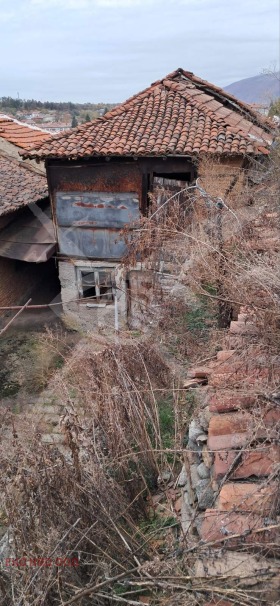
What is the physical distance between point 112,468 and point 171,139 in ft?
25.9

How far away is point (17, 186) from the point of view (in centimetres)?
1234

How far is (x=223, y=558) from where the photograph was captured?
2363mm

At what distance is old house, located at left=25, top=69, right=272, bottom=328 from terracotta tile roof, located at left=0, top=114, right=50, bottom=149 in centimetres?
288

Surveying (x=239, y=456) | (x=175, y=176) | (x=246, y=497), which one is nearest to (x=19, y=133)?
(x=175, y=176)

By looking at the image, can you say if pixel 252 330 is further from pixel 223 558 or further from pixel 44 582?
pixel 44 582

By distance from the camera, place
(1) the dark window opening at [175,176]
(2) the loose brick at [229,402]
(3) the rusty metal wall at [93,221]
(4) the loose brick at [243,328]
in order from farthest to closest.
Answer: (3) the rusty metal wall at [93,221]
(1) the dark window opening at [175,176]
(4) the loose brick at [243,328]
(2) the loose brick at [229,402]

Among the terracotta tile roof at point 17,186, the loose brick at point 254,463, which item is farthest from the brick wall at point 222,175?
the loose brick at point 254,463

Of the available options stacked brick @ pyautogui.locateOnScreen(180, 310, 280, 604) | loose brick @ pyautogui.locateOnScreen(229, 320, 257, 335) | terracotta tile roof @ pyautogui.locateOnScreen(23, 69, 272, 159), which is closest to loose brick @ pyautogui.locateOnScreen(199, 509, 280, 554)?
stacked brick @ pyautogui.locateOnScreen(180, 310, 280, 604)

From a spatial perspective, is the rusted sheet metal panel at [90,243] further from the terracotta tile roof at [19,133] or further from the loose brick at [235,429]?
the loose brick at [235,429]

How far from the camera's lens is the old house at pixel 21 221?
37.8ft

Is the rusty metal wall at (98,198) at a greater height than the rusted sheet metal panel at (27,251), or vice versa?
the rusty metal wall at (98,198)

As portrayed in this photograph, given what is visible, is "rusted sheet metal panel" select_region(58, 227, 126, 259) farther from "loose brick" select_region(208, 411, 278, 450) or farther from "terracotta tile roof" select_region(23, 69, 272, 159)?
"loose brick" select_region(208, 411, 278, 450)

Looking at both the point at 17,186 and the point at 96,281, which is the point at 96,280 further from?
the point at 17,186

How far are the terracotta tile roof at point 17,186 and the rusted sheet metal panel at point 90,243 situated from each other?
1369 millimetres
